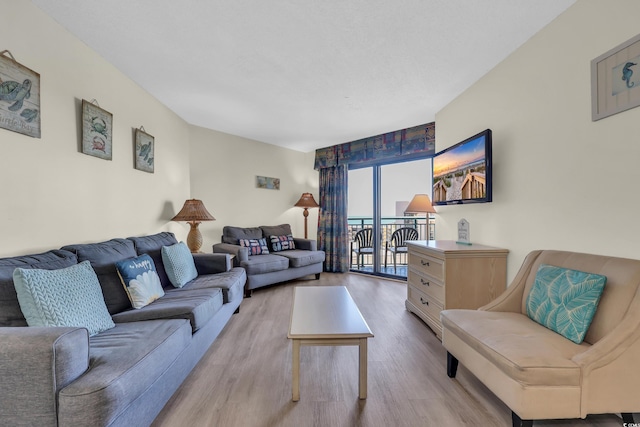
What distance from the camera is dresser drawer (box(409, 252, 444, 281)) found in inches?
90.0

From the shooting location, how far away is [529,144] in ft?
6.70

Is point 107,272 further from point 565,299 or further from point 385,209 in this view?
point 385,209

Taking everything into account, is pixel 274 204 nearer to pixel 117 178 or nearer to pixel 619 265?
pixel 117 178

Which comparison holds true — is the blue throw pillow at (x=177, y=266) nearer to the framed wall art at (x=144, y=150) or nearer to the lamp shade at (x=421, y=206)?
the framed wall art at (x=144, y=150)

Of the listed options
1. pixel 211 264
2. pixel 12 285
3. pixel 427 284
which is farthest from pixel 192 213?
pixel 427 284

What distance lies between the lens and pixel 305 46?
2.07 m

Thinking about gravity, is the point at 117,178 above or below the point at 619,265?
above

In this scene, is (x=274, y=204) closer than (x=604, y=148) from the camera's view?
No

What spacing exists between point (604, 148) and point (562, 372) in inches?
50.8

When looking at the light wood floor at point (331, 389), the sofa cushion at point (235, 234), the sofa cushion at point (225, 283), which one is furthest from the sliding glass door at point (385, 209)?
the sofa cushion at point (225, 283)

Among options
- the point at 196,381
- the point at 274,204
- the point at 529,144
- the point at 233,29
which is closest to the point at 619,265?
the point at 529,144

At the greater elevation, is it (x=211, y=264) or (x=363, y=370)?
(x=211, y=264)

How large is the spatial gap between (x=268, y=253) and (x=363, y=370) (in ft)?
9.53

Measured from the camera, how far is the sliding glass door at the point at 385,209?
4586 mm
